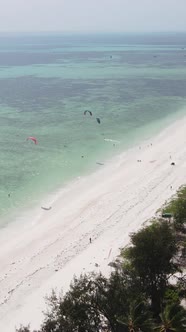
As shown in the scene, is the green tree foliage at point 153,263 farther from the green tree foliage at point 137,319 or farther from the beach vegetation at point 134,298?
the green tree foliage at point 137,319

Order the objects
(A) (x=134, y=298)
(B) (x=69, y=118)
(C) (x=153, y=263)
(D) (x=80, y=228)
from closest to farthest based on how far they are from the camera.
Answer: (A) (x=134, y=298) < (C) (x=153, y=263) < (D) (x=80, y=228) < (B) (x=69, y=118)

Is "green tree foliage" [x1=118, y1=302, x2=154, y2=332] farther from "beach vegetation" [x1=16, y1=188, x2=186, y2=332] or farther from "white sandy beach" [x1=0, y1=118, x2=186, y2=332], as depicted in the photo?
"white sandy beach" [x1=0, y1=118, x2=186, y2=332]

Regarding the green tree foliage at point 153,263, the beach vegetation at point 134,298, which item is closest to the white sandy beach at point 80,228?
the beach vegetation at point 134,298

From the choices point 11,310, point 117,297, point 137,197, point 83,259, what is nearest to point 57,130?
point 137,197

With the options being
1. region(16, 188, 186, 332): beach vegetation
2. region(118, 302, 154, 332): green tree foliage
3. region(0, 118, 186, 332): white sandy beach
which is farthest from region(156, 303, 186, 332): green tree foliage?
region(0, 118, 186, 332): white sandy beach

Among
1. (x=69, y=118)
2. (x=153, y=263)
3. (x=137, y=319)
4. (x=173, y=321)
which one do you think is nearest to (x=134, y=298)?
(x=137, y=319)

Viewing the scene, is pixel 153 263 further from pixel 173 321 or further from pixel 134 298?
pixel 173 321
